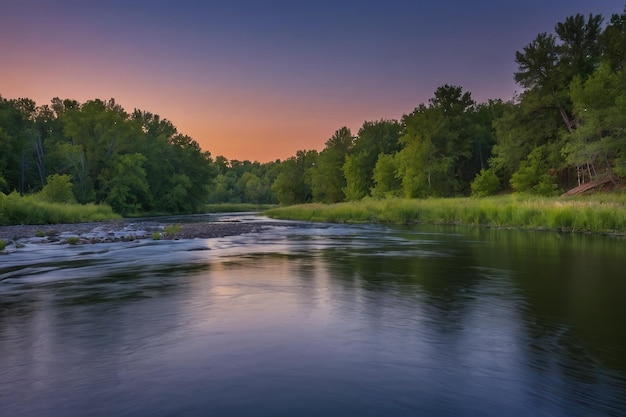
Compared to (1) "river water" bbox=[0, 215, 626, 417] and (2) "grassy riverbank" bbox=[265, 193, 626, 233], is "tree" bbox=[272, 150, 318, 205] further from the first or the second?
(1) "river water" bbox=[0, 215, 626, 417]

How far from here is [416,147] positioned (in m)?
76.2

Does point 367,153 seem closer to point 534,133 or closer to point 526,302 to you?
point 534,133

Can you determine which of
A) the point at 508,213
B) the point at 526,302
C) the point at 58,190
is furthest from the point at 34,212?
the point at 526,302

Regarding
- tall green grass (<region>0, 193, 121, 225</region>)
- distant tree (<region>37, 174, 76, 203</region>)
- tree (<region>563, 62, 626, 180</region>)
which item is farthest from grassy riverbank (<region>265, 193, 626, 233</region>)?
distant tree (<region>37, 174, 76, 203</region>)

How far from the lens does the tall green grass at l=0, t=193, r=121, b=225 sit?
42312 millimetres

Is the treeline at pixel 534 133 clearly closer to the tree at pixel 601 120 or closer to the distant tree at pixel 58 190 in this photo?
the tree at pixel 601 120

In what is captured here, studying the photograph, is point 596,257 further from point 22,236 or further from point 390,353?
point 22,236

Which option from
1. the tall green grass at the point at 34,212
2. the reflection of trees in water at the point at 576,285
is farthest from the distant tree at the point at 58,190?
the reflection of trees in water at the point at 576,285

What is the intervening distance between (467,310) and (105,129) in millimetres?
82794

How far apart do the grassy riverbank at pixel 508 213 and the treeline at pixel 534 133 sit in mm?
14188

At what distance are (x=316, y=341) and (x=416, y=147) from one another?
71.7 metres

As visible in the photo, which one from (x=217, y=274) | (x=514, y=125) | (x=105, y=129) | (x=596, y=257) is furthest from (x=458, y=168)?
(x=217, y=274)

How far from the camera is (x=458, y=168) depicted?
87500 millimetres

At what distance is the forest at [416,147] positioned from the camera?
54156mm
